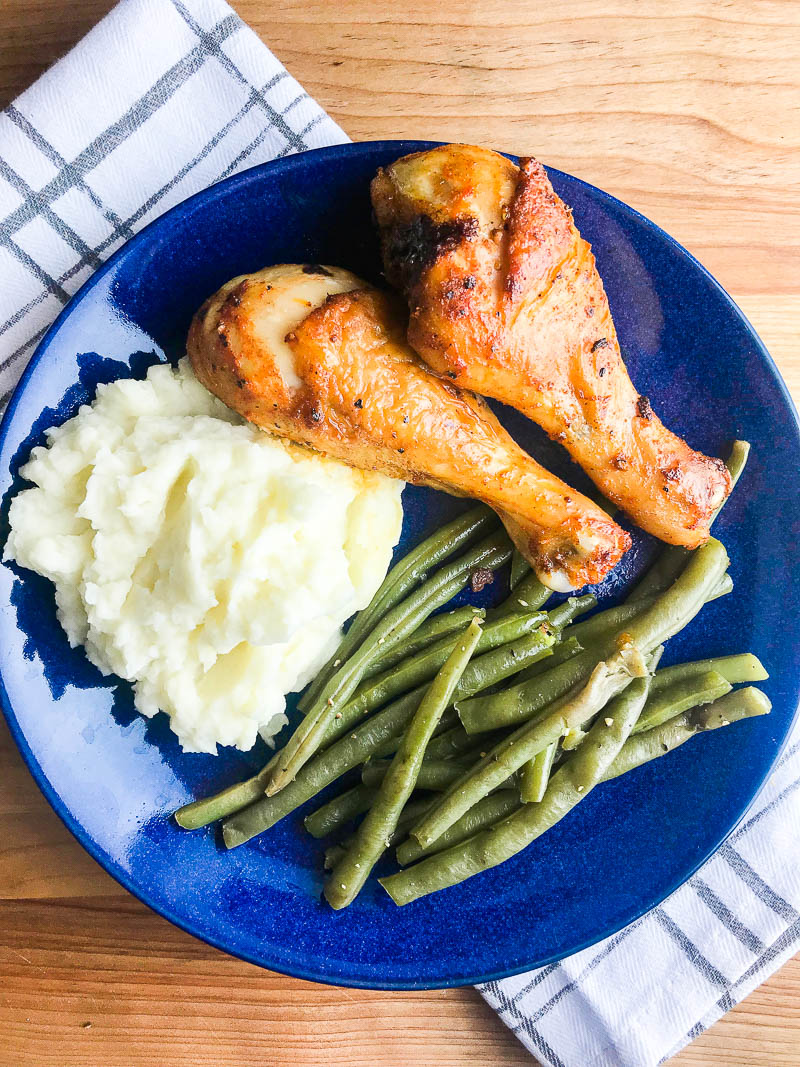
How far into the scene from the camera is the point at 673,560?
11.7ft

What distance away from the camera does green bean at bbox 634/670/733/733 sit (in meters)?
3.37

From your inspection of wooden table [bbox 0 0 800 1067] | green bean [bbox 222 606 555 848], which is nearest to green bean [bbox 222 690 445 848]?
green bean [bbox 222 606 555 848]

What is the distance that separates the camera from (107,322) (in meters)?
3.39

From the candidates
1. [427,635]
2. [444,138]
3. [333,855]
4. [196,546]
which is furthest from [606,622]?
[444,138]

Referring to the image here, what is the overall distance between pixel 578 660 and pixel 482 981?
1485 mm

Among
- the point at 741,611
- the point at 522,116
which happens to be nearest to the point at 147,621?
the point at 741,611

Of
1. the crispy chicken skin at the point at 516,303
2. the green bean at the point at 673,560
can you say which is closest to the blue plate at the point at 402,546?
the green bean at the point at 673,560

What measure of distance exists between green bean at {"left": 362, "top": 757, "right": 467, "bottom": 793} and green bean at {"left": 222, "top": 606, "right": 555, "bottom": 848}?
0.20 ft

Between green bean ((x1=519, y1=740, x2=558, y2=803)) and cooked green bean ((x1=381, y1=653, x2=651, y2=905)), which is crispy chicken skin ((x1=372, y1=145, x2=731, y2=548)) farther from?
green bean ((x1=519, y1=740, x2=558, y2=803))

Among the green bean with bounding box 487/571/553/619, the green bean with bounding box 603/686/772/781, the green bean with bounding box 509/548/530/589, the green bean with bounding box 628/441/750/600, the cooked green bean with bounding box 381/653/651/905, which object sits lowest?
the green bean with bounding box 603/686/772/781

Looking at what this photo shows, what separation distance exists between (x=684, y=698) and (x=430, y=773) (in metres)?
1.13

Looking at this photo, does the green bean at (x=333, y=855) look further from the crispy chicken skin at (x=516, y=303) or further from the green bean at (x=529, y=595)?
the crispy chicken skin at (x=516, y=303)

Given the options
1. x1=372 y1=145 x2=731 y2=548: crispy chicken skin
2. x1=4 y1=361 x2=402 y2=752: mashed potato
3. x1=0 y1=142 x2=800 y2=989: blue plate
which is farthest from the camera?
x1=0 y1=142 x2=800 y2=989: blue plate

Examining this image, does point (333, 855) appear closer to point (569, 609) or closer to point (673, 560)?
point (569, 609)
